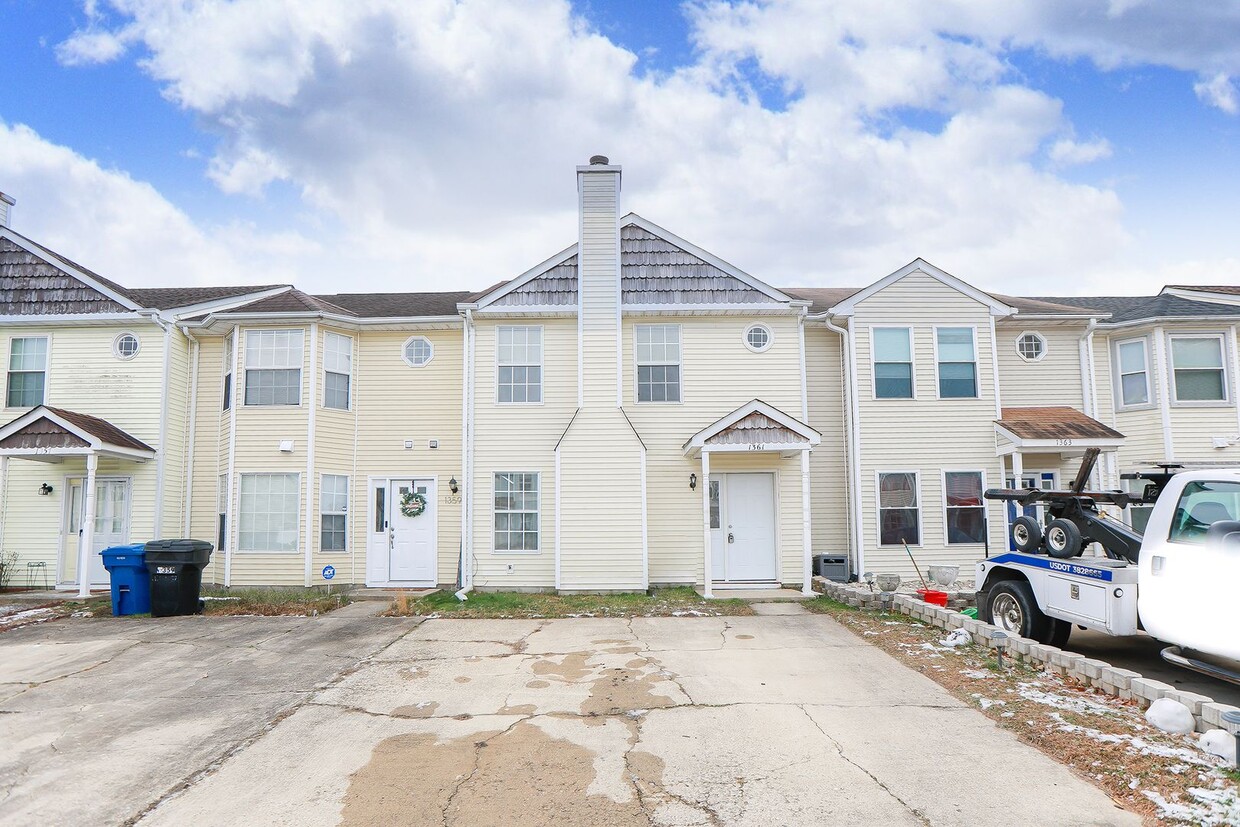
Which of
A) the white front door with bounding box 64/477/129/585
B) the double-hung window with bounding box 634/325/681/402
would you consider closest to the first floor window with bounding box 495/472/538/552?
the double-hung window with bounding box 634/325/681/402

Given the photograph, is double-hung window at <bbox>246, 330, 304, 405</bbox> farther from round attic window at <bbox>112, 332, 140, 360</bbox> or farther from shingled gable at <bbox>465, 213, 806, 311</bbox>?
shingled gable at <bbox>465, 213, 806, 311</bbox>

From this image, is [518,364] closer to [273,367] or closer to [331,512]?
[331,512]

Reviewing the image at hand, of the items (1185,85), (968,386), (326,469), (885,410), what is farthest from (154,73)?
(1185,85)

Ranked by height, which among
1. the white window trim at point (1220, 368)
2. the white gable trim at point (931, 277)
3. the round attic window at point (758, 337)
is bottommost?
the white window trim at point (1220, 368)

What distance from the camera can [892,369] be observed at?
46.4 ft

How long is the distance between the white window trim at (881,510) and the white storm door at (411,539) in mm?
8877

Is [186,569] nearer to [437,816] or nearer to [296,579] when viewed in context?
[296,579]

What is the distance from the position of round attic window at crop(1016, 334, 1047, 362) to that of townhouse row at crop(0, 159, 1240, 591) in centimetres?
48

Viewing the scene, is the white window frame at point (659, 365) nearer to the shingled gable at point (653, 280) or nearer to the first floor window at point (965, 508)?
the shingled gable at point (653, 280)

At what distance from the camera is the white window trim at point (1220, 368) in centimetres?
1428

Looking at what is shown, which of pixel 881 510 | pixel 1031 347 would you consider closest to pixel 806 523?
pixel 881 510

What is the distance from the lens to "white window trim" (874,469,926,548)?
13.8 metres

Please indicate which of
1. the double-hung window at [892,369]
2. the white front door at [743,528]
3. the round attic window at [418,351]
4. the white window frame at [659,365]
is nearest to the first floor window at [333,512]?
the round attic window at [418,351]

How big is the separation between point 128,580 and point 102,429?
3783 mm
